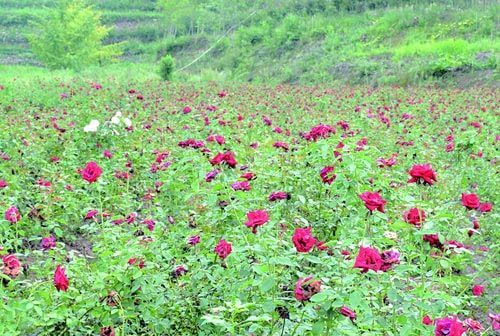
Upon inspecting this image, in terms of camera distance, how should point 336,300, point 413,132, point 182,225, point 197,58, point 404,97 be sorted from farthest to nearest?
point 197,58 < point 404,97 < point 413,132 < point 182,225 < point 336,300

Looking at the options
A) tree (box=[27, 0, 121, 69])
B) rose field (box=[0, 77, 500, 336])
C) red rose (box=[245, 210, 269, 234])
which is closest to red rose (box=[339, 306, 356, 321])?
rose field (box=[0, 77, 500, 336])

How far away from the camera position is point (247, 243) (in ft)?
7.27

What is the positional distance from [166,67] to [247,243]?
715 inches

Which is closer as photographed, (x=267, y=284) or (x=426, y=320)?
(x=267, y=284)

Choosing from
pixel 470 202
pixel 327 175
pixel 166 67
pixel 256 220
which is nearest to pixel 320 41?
pixel 166 67

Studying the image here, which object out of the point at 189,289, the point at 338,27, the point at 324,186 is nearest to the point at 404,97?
the point at 324,186

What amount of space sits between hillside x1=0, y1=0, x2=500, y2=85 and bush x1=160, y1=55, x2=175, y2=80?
2484mm

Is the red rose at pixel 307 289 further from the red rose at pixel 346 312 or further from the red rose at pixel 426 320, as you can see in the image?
the red rose at pixel 426 320

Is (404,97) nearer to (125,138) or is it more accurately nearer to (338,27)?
(125,138)

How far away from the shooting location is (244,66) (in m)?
28.3

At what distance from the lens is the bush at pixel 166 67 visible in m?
19.6

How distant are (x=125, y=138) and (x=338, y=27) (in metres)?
23.3

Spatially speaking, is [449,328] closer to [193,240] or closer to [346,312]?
[346,312]

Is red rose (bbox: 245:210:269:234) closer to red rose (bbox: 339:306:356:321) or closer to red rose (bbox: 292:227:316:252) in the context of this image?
red rose (bbox: 292:227:316:252)
